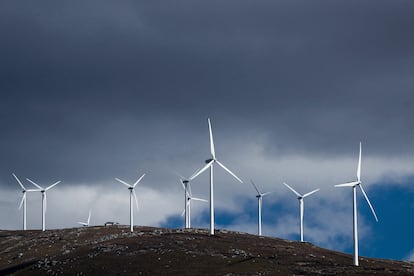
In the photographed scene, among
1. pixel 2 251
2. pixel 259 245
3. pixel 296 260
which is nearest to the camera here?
pixel 296 260

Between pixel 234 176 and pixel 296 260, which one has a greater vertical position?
pixel 234 176

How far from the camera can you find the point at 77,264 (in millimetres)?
154125

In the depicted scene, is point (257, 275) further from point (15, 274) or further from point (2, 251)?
point (2, 251)

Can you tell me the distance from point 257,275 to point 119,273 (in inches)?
1095

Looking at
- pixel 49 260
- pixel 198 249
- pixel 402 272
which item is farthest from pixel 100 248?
pixel 402 272

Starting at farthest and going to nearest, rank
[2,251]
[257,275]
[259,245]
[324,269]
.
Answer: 1. [2,251]
2. [259,245]
3. [324,269]
4. [257,275]

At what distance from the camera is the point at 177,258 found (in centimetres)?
15562

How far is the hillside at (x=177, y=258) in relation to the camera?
486ft

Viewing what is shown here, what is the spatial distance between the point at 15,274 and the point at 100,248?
72.5ft

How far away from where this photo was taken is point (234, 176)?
540ft

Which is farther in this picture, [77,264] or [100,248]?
[100,248]

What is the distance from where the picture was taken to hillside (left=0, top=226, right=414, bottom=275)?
148 m

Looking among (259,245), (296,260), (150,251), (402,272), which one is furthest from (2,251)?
(402,272)

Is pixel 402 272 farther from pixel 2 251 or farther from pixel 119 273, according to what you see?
pixel 2 251
